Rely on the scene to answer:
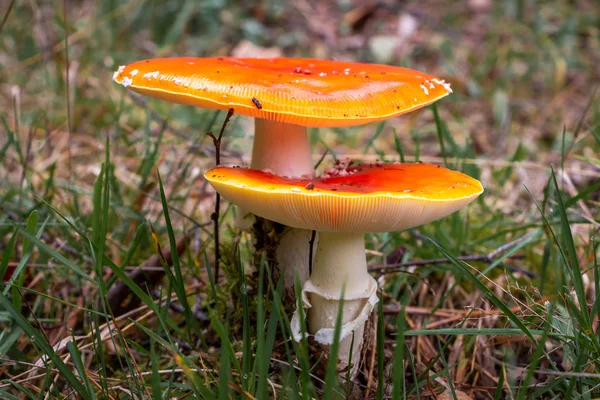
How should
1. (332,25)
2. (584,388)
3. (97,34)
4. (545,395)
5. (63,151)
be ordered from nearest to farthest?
1. (584,388)
2. (545,395)
3. (63,151)
4. (97,34)
5. (332,25)

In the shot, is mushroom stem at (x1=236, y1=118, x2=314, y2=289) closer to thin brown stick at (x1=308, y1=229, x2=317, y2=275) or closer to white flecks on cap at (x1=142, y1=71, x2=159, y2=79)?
thin brown stick at (x1=308, y1=229, x2=317, y2=275)

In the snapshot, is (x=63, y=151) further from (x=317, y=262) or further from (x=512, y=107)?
(x=512, y=107)

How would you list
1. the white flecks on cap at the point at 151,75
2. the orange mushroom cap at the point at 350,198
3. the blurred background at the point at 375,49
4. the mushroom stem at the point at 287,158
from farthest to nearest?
the blurred background at the point at 375,49
the mushroom stem at the point at 287,158
the white flecks on cap at the point at 151,75
the orange mushroom cap at the point at 350,198

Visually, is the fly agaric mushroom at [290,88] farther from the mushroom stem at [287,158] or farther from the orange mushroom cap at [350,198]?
the orange mushroom cap at [350,198]

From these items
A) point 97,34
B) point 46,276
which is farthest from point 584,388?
point 97,34

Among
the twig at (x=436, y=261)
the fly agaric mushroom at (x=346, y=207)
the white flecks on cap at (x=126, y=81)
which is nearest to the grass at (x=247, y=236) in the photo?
the twig at (x=436, y=261)

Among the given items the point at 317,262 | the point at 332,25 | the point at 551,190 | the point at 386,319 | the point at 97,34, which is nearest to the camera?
the point at 317,262

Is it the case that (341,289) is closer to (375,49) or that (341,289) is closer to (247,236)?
(247,236)
